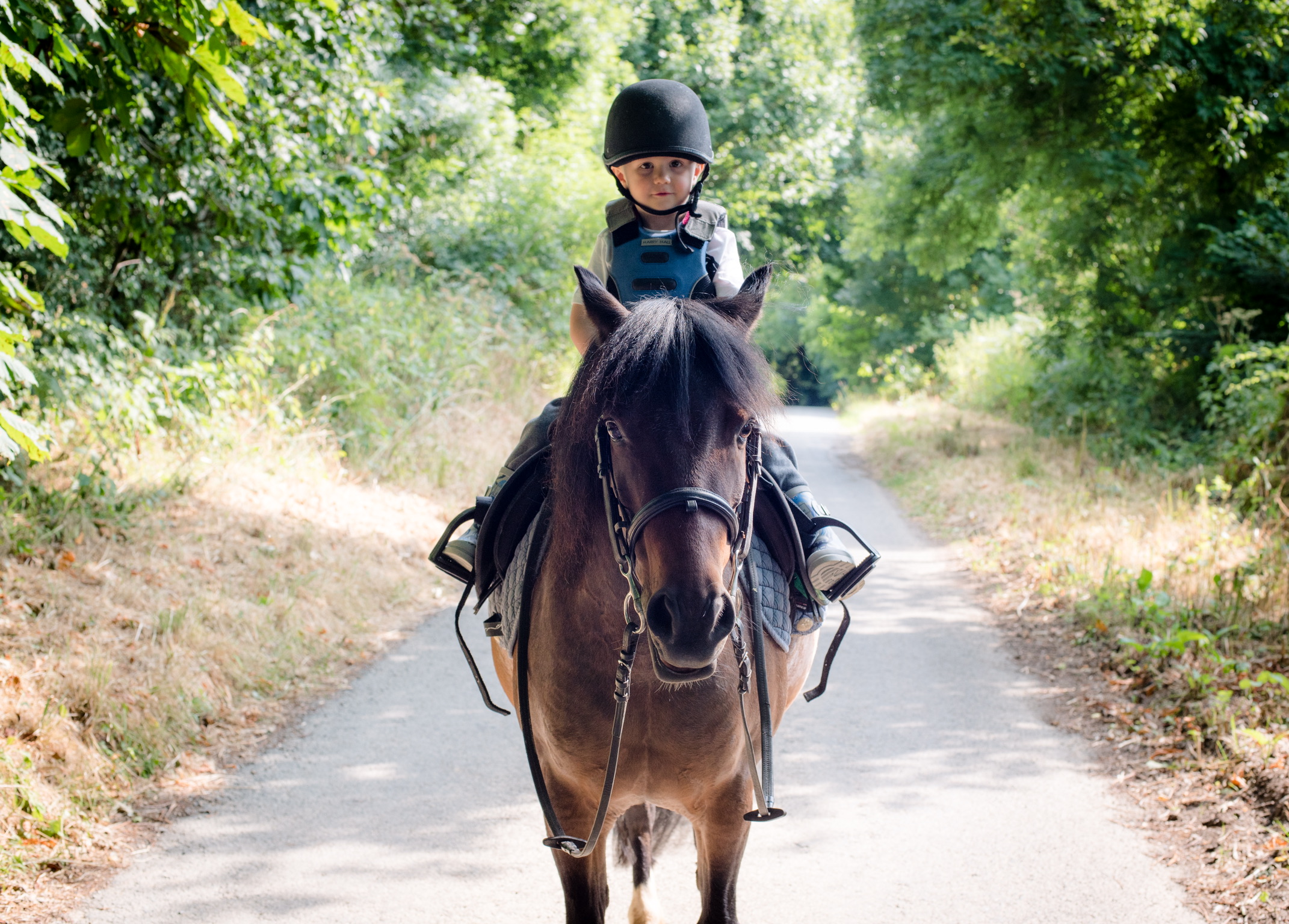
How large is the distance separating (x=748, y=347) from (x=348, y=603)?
5.13m

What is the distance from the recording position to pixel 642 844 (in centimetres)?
330

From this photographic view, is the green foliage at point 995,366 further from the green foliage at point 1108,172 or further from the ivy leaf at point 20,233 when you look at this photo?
the ivy leaf at point 20,233

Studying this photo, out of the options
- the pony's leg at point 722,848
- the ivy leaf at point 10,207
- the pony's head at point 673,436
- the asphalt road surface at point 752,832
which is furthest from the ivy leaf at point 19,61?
the pony's leg at point 722,848

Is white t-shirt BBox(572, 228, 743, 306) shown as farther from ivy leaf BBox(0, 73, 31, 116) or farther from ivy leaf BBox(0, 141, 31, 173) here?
ivy leaf BBox(0, 73, 31, 116)

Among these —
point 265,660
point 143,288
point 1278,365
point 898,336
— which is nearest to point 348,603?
point 265,660

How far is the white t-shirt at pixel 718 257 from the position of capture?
3.05 meters

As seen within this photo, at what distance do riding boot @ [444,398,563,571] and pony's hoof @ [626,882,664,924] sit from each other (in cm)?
136

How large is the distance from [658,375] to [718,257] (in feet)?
4.16

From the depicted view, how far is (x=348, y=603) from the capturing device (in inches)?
254

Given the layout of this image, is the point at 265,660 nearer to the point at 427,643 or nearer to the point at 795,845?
the point at 427,643

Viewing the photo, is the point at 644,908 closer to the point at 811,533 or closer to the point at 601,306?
the point at 811,533

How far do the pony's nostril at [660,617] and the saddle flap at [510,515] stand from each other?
3.51 ft

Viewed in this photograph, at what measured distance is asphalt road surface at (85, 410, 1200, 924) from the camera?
3281mm

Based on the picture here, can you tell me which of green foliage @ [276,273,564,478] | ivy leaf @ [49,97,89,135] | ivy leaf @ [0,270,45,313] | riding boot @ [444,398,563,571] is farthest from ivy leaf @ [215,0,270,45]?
green foliage @ [276,273,564,478]
